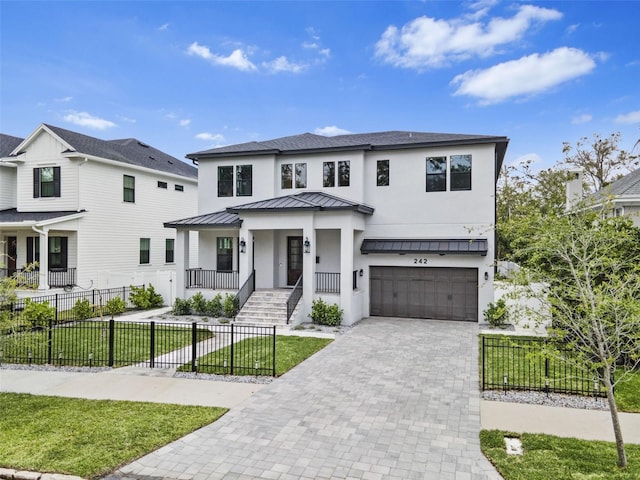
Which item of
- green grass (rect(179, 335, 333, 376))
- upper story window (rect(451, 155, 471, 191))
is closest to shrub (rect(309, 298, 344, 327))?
green grass (rect(179, 335, 333, 376))

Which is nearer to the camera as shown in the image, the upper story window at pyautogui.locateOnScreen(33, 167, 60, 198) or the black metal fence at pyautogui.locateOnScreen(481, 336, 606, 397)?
the black metal fence at pyautogui.locateOnScreen(481, 336, 606, 397)

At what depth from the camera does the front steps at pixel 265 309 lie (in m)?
15.0

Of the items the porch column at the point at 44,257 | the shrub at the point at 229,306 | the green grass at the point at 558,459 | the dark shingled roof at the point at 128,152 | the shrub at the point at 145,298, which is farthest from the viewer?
A: the dark shingled roof at the point at 128,152

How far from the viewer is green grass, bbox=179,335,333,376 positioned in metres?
9.50

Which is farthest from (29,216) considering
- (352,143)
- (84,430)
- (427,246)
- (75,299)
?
(427,246)

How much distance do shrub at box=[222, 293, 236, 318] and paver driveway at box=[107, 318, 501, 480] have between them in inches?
253

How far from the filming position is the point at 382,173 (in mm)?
17422

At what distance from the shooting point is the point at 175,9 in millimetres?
15922

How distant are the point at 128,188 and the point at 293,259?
10625 mm

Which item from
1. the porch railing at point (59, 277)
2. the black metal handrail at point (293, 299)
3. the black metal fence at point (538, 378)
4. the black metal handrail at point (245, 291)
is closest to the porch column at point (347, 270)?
the black metal handrail at point (293, 299)

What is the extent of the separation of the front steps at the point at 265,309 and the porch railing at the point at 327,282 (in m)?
1.34

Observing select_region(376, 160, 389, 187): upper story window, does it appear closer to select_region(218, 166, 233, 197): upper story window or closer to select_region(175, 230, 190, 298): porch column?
select_region(218, 166, 233, 197): upper story window

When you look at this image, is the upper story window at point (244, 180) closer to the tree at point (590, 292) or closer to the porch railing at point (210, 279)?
the porch railing at point (210, 279)

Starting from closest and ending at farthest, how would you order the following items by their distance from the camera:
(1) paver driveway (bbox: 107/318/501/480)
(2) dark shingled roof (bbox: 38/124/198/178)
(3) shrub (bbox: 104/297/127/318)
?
(1) paver driveway (bbox: 107/318/501/480) < (3) shrub (bbox: 104/297/127/318) < (2) dark shingled roof (bbox: 38/124/198/178)
